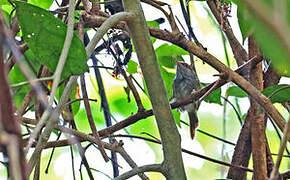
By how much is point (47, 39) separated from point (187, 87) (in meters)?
0.95

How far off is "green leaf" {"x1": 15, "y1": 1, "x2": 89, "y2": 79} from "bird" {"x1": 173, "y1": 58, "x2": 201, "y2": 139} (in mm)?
845

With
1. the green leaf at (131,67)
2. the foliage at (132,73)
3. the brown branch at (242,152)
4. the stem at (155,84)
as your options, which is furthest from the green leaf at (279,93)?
the green leaf at (131,67)

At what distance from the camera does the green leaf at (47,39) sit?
651 millimetres

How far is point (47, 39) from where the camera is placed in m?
0.68

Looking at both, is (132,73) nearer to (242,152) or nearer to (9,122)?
(242,152)

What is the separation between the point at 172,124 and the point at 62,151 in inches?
54.6

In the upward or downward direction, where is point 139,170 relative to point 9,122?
downward

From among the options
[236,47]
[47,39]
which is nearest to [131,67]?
[236,47]

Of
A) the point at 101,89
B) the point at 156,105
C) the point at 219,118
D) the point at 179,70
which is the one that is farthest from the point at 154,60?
the point at 219,118

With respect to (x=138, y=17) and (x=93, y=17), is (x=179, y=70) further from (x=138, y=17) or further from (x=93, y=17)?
(x=138, y=17)

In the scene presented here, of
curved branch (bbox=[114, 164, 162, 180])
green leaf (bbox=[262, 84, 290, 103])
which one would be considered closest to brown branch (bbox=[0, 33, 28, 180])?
curved branch (bbox=[114, 164, 162, 180])

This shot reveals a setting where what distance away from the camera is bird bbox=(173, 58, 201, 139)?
1532 mm

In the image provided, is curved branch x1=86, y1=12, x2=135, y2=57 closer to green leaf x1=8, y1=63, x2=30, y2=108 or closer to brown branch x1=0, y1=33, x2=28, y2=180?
brown branch x1=0, y1=33, x2=28, y2=180

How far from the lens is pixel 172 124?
680 millimetres
